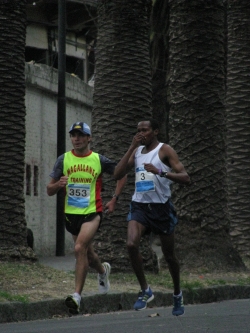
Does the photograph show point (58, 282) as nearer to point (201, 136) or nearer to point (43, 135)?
point (201, 136)

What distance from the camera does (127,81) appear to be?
14.8 metres

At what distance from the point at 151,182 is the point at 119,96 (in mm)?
4531

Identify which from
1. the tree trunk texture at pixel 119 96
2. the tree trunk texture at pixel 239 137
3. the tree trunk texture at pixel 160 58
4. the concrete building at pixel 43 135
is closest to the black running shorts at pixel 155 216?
the tree trunk texture at pixel 119 96

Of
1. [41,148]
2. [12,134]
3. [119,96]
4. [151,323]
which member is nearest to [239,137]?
[119,96]

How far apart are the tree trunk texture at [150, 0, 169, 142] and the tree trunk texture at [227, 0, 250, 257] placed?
17.7 ft

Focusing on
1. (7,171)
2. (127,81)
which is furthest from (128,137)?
(7,171)

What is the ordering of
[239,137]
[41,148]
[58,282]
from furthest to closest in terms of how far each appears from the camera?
[41,148]
[239,137]
[58,282]

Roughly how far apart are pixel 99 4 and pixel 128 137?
2.11 metres

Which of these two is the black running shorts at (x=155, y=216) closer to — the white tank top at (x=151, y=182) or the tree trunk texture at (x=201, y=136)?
the white tank top at (x=151, y=182)

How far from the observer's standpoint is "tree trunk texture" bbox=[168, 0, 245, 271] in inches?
617

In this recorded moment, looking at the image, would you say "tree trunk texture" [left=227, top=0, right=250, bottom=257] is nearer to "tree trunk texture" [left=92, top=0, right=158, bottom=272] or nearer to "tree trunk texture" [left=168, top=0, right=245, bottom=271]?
"tree trunk texture" [left=168, top=0, right=245, bottom=271]

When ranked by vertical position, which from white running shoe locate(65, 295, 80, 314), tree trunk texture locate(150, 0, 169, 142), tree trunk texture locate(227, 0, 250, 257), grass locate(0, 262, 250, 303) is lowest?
white running shoe locate(65, 295, 80, 314)

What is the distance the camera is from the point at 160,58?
81.7 ft

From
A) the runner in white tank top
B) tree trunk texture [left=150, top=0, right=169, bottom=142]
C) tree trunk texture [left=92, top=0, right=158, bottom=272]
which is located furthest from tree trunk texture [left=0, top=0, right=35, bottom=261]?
tree trunk texture [left=150, top=0, right=169, bottom=142]
